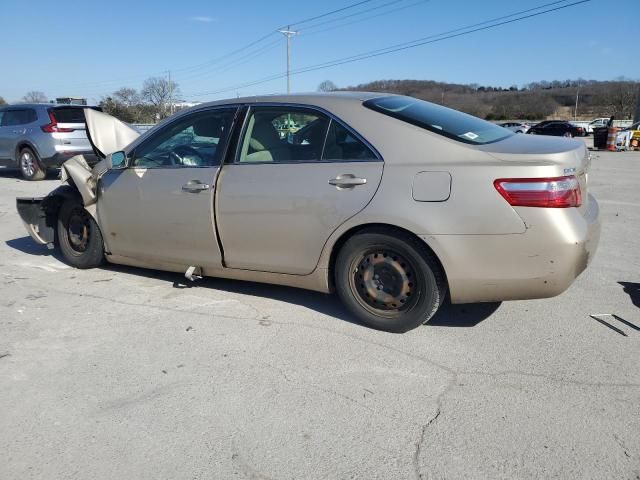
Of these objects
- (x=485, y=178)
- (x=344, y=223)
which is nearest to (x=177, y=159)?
(x=344, y=223)

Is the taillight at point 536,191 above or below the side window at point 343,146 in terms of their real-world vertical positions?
below

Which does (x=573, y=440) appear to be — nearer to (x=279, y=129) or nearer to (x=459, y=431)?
(x=459, y=431)

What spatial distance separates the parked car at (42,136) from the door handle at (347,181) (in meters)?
9.60

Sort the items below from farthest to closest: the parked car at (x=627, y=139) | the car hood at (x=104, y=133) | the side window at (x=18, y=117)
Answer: the parked car at (x=627, y=139)
the side window at (x=18, y=117)
the car hood at (x=104, y=133)

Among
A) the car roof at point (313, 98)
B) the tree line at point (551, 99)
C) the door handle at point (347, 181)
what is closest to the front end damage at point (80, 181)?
the car roof at point (313, 98)

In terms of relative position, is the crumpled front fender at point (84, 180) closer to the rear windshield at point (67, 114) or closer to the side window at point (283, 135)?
the side window at point (283, 135)

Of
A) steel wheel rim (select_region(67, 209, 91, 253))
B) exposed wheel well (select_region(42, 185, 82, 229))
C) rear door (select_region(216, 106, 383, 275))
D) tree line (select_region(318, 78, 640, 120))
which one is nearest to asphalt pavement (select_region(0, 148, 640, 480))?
rear door (select_region(216, 106, 383, 275))

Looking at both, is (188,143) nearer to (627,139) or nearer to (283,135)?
(283,135)

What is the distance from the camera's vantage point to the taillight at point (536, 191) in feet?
9.80

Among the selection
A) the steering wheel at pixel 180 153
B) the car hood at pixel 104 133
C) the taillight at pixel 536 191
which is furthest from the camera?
the car hood at pixel 104 133

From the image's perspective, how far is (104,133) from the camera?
205 inches

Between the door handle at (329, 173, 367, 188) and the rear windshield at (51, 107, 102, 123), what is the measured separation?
9.80 meters

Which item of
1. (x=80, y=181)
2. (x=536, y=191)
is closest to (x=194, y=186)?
(x=80, y=181)

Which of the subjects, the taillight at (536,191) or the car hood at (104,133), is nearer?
the taillight at (536,191)
